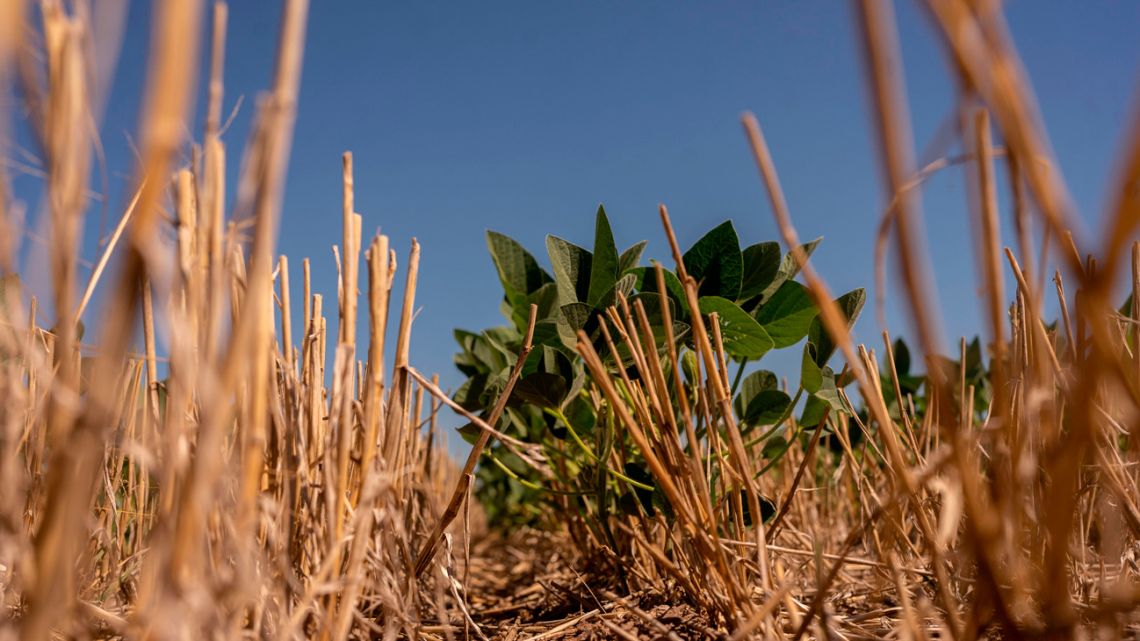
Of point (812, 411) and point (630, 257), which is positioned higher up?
point (630, 257)

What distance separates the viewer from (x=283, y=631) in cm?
54

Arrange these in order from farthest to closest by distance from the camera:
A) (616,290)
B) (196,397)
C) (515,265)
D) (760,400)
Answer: (515,265) < (760,400) < (616,290) < (196,397)

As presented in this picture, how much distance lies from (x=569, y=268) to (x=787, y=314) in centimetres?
32

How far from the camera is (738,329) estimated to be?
3.34 feet

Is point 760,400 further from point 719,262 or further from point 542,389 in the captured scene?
point 542,389

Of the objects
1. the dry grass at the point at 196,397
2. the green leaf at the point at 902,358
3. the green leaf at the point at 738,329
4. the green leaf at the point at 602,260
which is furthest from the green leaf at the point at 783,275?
the green leaf at the point at 902,358

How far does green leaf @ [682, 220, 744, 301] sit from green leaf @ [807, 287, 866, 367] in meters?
0.12

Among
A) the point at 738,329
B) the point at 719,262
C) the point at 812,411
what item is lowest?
the point at 812,411

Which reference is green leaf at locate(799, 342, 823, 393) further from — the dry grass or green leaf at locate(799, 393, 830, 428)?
the dry grass

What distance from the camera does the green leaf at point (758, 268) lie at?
1.10 metres

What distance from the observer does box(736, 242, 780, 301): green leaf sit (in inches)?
43.4

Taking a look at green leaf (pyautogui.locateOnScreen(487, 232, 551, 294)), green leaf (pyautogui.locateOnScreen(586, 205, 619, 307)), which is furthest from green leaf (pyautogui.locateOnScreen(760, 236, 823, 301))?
green leaf (pyautogui.locateOnScreen(487, 232, 551, 294))

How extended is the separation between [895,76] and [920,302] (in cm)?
12

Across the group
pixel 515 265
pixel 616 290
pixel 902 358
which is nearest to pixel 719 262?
pixel 616 290
